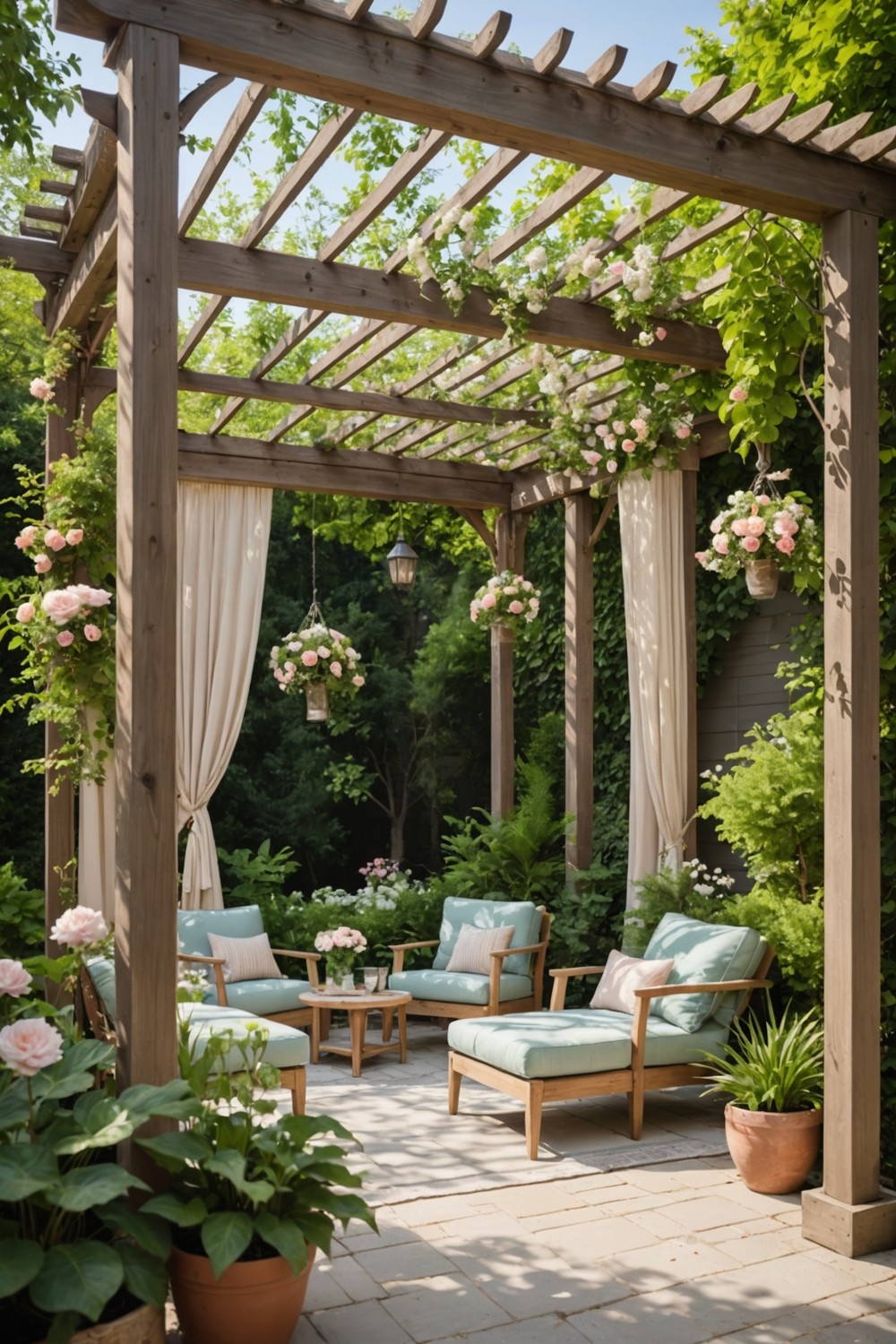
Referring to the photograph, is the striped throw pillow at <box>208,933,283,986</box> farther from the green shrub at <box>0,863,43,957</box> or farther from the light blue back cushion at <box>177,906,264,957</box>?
the green shrub at <box>0,863,43,957</box>

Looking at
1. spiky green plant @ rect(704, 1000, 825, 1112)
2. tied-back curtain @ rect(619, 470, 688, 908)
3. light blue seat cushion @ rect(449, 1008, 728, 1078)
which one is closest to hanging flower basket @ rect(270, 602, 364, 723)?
tied-back curtain @ rect(619, 470, 688, 908)

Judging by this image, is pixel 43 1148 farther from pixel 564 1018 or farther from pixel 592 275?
pixel 592 275

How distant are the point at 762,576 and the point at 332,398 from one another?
269cm

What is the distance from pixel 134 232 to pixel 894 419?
2836 mm

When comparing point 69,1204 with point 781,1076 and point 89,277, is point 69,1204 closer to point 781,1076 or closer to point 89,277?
point 781,1076

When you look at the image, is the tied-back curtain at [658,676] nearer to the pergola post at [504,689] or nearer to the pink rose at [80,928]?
the pergola post at [504,689]

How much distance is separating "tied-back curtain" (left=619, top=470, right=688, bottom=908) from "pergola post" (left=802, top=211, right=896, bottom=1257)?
111 inches

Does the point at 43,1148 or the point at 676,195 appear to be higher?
the point at 676,195

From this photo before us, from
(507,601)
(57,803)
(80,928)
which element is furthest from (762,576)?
(57,803)

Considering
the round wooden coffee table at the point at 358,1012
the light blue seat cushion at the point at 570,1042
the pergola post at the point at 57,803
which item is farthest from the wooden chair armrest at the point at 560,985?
the pergola post at the point at 57,803

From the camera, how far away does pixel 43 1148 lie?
2713 millimetres

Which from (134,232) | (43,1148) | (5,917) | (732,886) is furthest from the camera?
(732,886)

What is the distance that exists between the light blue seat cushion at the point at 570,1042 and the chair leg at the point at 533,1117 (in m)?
0.06

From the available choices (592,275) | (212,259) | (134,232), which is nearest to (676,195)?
(592,275)
